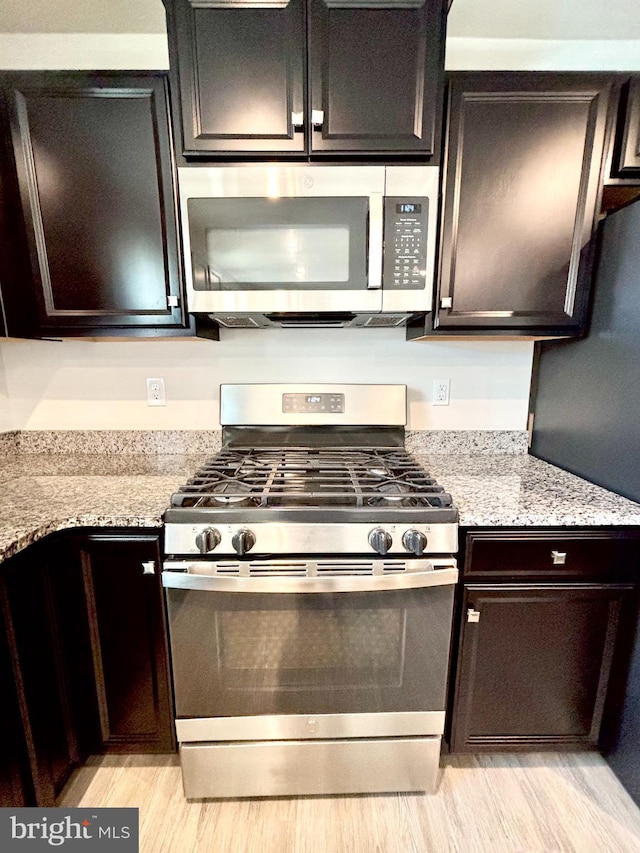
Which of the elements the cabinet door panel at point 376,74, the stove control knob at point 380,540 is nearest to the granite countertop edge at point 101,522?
the stove control knob at point 380,540

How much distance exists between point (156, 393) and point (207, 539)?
89cm

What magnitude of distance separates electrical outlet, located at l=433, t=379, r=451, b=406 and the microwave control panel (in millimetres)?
537

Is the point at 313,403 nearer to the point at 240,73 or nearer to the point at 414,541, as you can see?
the point at 414,541

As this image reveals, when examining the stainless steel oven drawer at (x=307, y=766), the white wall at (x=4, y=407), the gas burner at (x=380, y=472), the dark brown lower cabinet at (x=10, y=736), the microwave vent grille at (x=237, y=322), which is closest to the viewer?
the dark brown lower cabinet at (x=10, y=736)

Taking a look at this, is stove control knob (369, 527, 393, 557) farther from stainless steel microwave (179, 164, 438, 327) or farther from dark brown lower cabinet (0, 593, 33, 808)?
dark brown lower cabinet (0, 593, 33, 808)

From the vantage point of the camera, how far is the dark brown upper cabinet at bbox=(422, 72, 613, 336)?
1.20 metres

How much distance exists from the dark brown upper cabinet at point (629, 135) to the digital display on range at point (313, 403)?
→ 1.21 meters

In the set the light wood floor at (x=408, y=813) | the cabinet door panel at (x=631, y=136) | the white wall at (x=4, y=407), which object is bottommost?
the light wood floor at (x=408, y=813)

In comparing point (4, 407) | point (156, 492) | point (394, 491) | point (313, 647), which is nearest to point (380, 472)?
point (394, 491)

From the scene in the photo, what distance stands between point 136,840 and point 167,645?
0.48m

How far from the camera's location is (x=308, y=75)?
3.74 ft

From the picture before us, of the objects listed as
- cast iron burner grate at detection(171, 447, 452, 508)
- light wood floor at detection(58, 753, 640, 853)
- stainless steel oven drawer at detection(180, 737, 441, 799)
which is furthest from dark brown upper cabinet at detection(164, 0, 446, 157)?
light wood floor at detection(58, 753, 640, 853)

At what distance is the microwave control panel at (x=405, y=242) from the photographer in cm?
120

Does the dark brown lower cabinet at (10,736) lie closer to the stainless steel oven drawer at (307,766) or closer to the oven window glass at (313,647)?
the stainless steel oven drawer at (307,766)
